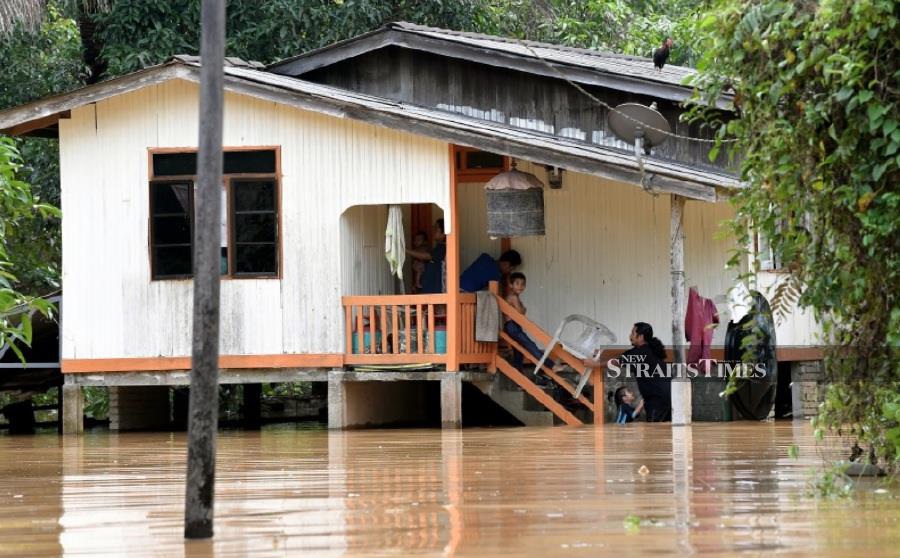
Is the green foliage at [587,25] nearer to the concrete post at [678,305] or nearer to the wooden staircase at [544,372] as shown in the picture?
the wooden staircase at [544,372]

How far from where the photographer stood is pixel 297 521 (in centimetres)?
810

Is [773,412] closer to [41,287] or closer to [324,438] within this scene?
[324,438]

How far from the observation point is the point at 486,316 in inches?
771

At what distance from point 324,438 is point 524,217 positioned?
138 inches

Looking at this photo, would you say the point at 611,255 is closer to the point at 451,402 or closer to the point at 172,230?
the point at 451,402

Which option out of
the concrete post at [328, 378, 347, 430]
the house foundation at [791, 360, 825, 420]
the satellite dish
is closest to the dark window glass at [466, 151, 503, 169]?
the satellite dish

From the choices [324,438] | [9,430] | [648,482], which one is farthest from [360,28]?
[648,482]

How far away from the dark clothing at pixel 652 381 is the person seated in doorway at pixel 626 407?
22 cm

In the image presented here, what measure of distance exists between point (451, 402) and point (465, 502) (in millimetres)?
10198

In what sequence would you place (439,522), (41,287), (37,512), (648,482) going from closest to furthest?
(439,522)
(37,512)
(648,482)
(41,287)

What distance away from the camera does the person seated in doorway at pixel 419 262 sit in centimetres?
2101

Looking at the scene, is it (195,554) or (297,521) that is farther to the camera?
(297,521)

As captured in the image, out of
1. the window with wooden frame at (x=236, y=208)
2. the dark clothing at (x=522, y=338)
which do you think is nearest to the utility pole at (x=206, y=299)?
the window with wooden frame at (x=236, y=208)

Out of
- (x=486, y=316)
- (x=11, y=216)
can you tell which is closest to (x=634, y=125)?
(x=486, y=316)
